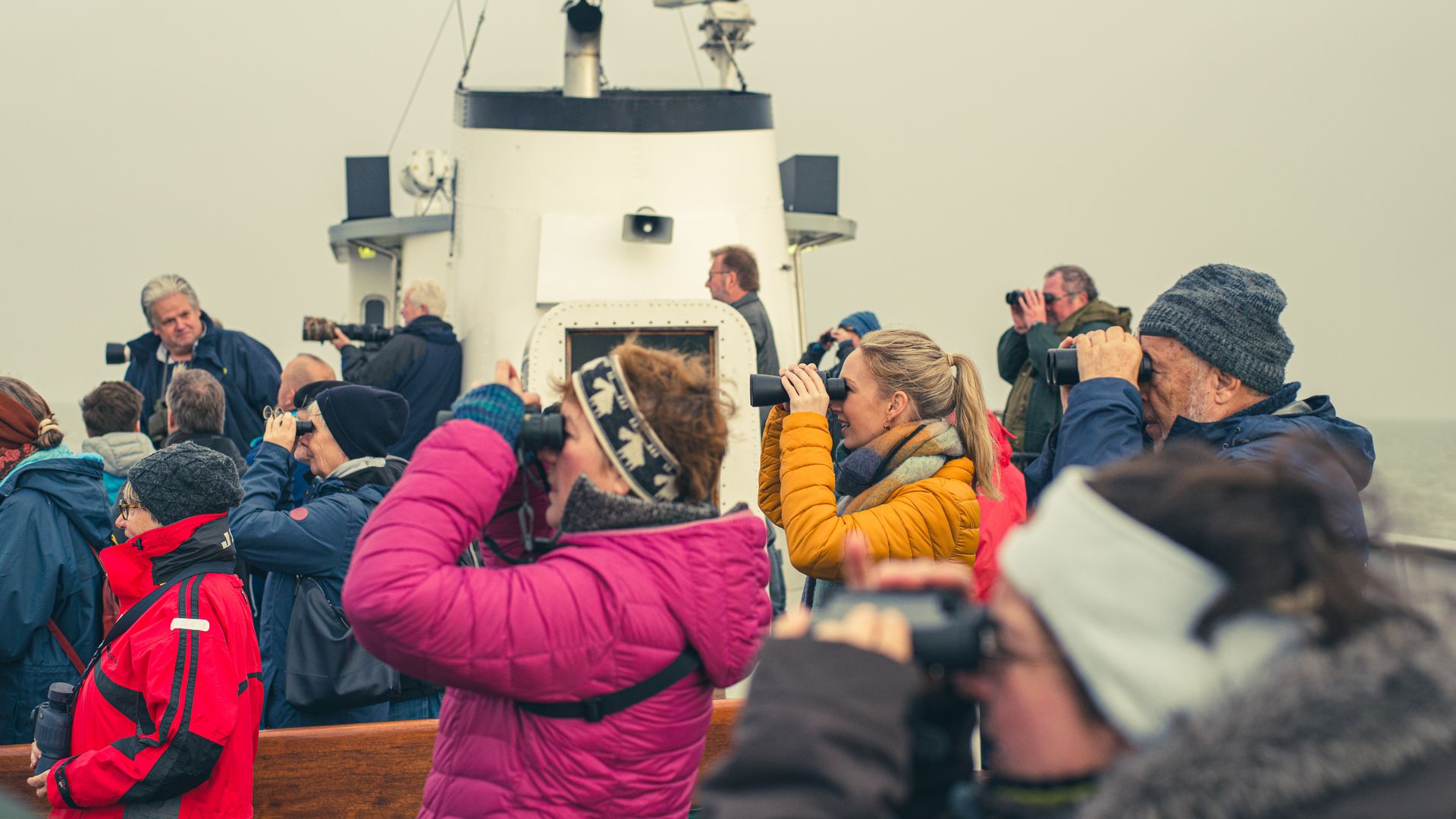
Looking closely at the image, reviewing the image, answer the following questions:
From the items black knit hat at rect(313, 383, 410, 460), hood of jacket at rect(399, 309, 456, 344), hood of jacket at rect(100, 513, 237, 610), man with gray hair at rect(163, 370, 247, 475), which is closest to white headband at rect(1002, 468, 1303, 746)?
hood of jacket at rect(100, 513, 237, 610)

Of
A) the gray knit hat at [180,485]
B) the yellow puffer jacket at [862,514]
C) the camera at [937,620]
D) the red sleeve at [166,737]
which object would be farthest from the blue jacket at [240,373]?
the camera at [937,620]

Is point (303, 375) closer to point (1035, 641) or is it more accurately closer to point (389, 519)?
point (389, 519)

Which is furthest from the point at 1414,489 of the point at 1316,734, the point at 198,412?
the point at 198,412

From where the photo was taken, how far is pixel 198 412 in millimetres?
4688

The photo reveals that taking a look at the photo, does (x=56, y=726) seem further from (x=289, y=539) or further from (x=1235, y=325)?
(x=1235, y=325)

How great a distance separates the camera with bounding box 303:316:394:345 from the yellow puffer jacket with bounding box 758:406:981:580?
4.89m

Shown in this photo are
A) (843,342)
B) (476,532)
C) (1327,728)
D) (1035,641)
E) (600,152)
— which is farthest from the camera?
(600,152)

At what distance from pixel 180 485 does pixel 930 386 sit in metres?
1.82

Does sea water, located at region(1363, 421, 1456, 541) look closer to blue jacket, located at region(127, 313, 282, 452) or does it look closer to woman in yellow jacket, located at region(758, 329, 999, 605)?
woman in yellow jacket, located at region(758, 329, 999, 605)

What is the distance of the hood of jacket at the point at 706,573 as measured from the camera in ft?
6.45

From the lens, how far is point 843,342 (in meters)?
5.58

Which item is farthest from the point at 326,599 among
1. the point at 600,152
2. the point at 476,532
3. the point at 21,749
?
the point at 600,152

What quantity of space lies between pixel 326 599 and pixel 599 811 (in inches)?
61.4

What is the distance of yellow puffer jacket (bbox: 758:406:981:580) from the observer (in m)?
2.76
